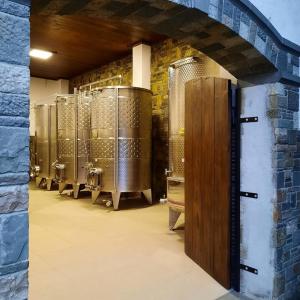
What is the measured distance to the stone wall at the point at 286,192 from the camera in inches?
89.6

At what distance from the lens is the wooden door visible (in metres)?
2.46

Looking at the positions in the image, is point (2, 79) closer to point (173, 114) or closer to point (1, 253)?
point (1, 253)

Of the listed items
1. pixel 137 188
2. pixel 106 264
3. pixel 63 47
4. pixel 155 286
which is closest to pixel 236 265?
pixel 155 286

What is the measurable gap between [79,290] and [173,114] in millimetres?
2560

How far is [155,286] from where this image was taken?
2416mm

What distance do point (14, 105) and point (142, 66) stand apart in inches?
214

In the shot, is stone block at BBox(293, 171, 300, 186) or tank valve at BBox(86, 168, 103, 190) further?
tank valve at BBox(86, 168, 103, 190)

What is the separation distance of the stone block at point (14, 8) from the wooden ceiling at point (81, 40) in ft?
13.6

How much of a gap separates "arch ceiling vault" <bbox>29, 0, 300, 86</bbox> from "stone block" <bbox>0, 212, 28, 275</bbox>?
959mm

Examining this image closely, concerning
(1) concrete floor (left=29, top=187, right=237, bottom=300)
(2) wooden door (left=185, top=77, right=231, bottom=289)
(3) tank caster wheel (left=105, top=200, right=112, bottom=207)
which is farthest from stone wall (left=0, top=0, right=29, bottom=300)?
(3) tank caster wheel (left=105, top=200, right=112, bottom=207)

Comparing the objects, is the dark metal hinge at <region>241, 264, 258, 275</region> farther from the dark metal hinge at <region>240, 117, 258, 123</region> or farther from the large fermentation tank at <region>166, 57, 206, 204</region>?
the large fermentation tank at <region>166, 57, 206, 204</region>

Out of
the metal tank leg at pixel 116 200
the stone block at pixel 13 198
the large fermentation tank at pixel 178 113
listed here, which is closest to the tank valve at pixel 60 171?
the metal tank leg at pixel 116 200

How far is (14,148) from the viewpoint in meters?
1.07

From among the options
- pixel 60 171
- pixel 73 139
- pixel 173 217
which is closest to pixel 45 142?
pixel 60 171
